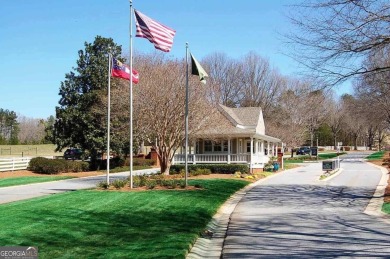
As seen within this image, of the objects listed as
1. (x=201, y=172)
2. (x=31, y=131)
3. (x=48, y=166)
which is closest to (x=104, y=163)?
(x=48, y=166)

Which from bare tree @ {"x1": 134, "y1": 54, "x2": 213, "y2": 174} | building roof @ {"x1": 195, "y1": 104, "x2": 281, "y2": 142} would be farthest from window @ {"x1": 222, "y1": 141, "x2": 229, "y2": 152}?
bare tree @ {"x1": 134, "y1": 54, "x2": 213, "y2": 174}

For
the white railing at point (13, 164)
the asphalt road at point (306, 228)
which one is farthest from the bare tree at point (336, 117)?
the asphalt road at point (306, 228)

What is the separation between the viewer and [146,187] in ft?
65.1

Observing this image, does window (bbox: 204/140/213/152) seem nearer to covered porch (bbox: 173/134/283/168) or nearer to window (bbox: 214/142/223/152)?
covered porch (bbox: 173/134/283/168)

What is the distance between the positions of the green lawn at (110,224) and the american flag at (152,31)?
5.95 metres

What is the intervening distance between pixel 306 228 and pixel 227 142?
2690cm

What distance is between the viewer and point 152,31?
1764 centimetres

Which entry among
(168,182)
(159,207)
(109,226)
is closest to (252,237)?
(109,226)

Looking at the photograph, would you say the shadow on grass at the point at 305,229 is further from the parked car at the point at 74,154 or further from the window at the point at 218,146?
the parked car at the point at 74,154

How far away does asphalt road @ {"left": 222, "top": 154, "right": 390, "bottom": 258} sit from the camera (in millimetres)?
8375

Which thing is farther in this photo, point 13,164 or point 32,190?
point 13,164

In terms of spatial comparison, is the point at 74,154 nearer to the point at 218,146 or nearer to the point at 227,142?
the point at 218,146

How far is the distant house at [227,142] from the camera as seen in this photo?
33.5 m

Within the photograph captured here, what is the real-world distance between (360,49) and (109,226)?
28.8 feet
